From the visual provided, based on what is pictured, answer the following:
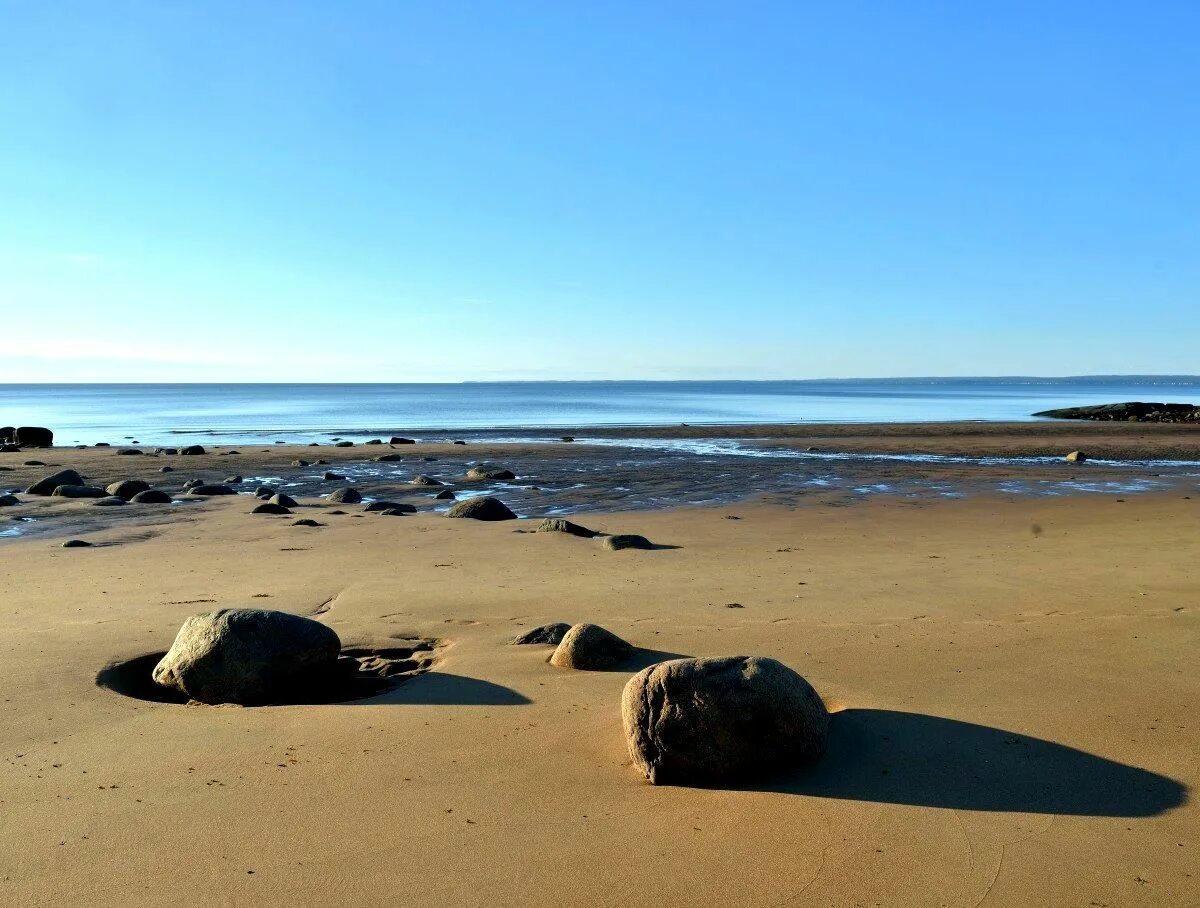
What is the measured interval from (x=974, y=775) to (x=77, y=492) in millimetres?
18968

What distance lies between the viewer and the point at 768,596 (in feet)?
31.4

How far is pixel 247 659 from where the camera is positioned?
640 cm

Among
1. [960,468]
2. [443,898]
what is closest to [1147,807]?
[443,898]

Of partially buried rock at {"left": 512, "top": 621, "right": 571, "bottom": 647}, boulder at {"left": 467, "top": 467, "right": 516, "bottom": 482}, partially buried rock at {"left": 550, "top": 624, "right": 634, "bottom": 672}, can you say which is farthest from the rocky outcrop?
partially buried rock at {"left": 550, "top": 624, "right": 634, "bottom": 672}

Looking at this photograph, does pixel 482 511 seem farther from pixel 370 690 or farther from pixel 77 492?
pixel 370 690

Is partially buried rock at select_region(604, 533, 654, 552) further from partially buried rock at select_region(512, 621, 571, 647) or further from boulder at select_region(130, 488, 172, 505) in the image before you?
boulder at select_region(130, 488, 172, 505)

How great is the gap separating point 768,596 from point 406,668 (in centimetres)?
388

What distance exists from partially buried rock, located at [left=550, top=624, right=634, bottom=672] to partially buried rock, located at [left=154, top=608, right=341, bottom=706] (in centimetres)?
163

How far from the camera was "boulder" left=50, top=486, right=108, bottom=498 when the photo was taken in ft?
63.1

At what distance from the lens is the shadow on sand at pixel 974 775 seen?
183 inches

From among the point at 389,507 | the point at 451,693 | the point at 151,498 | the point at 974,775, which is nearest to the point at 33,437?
the point at 151,498

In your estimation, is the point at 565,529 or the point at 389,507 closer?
the point at 565,529

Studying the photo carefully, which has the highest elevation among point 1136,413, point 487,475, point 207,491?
point 1136,413

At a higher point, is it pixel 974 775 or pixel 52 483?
pixel 974 775
